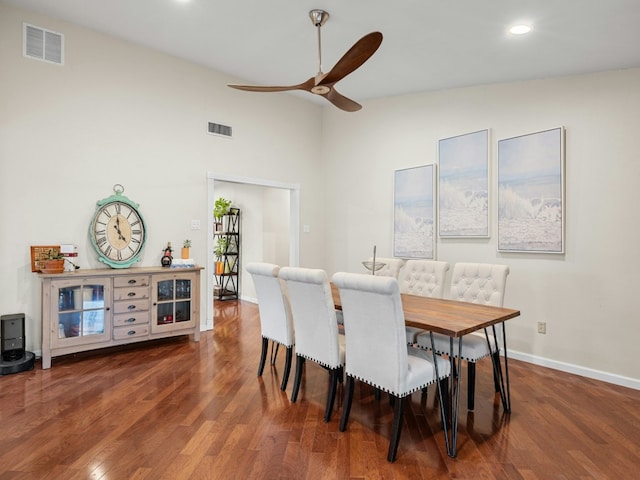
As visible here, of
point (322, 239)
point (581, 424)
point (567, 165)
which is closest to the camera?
point (581, 424)

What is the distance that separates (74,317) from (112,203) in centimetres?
120

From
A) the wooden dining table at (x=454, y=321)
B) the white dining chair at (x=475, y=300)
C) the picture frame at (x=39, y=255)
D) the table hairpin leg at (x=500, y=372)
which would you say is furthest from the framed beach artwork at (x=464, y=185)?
the picture frame at (x=39, y=255)

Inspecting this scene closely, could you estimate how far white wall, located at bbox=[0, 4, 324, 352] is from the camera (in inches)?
138

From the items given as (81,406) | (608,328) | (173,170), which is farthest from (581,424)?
(173,170)

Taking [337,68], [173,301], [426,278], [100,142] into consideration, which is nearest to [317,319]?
[426,278]

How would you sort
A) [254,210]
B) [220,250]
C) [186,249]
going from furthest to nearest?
[220,250] < [254,210] < [186,249]

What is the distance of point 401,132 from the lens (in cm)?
488

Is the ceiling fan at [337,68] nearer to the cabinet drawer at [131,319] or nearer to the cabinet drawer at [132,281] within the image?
the cabinet drawer at [132,281]

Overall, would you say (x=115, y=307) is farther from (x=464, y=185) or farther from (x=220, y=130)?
(x=464, y=185)

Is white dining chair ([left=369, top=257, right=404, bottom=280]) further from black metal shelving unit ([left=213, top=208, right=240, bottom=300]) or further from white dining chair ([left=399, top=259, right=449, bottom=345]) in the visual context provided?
black metal shelving unit ([left=213, top=208, right=240, bottom=300])

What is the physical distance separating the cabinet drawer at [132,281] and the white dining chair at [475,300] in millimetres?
2695

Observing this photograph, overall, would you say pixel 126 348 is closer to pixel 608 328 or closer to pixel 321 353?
pixel 321 353

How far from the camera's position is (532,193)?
3.63m

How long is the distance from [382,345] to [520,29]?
2.53m
